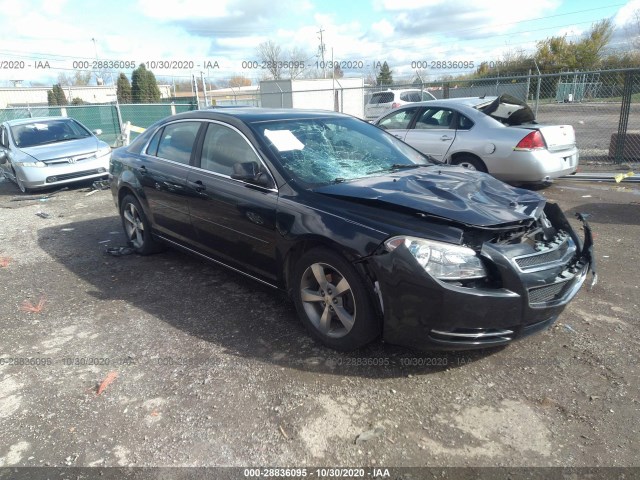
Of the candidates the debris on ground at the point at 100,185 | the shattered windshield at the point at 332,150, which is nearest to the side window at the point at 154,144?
the shattered windshield at the point at 332,150

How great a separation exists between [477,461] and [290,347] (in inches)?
59.9

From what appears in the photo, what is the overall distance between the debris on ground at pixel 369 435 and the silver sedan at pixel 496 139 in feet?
19.6

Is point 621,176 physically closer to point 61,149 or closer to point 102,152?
point 102,152

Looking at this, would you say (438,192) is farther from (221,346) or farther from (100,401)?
(100,401)

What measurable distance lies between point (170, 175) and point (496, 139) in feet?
17.5

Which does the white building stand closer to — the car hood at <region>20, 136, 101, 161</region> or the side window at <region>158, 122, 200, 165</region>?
the car hood at <region>20, 136, 101, 161</region>

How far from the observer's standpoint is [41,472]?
2428 mm

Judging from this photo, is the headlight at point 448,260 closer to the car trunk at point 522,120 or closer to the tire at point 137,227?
the tire at point 137,227

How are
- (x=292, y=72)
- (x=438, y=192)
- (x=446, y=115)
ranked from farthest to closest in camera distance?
1. (x=292, y=72)
2. (x=446, y=115)
3. (x=438, y=192)

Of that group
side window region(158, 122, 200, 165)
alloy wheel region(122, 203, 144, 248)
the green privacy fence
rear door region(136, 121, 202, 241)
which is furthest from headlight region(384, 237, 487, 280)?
the green privacy fence

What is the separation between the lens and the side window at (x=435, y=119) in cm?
828

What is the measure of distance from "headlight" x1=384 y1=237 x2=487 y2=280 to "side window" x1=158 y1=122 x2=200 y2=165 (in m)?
2.69

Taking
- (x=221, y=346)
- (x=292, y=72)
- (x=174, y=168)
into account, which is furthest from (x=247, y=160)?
(x=292, y=72)

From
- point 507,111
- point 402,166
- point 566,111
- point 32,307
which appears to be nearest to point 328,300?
point 402,166
